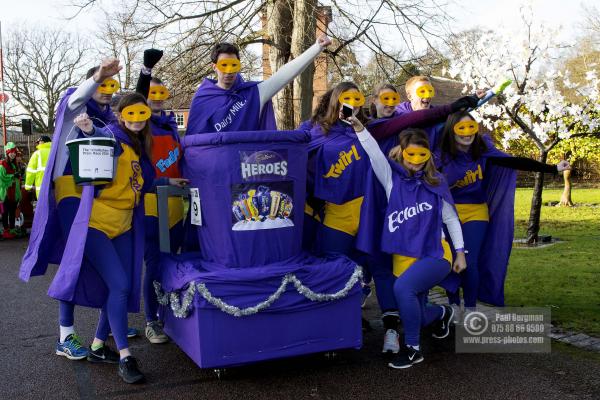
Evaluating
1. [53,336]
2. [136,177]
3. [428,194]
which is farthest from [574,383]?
[53,336]

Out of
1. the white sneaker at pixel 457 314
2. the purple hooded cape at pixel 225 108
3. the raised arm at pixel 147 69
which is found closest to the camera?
the raised arm at pixel 147 69

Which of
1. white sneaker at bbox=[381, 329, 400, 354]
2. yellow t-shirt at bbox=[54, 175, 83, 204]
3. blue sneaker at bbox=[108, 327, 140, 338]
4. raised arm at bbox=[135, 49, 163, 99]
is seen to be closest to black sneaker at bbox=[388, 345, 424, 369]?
white sneaker at bbox=[381, 329, 400, 354]

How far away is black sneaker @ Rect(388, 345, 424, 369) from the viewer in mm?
4178

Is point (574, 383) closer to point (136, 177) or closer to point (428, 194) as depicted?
point (428, 194)

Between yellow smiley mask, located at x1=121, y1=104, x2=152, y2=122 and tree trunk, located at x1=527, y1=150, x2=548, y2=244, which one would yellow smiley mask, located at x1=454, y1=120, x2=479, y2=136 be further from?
tree trunk, located at x1=527, y1=150, x2=548, y2=244

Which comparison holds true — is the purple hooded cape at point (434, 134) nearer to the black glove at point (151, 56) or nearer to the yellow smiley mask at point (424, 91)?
the yellow smiley mask at point (424, 91)

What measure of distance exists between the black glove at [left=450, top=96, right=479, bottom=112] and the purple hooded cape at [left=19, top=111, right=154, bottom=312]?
7.10 feet

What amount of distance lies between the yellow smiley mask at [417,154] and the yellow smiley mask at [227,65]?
1.29m

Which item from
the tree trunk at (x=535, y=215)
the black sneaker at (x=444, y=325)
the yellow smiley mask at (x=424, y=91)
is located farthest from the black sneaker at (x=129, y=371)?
the tree trunk at (x=535, y=215)

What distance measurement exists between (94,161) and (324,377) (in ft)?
6.28

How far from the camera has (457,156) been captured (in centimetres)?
476

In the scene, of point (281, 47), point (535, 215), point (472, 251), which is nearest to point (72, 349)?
point (472, 251)

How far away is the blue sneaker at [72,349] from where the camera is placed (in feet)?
14.7

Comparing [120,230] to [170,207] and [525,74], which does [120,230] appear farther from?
[525,74]
